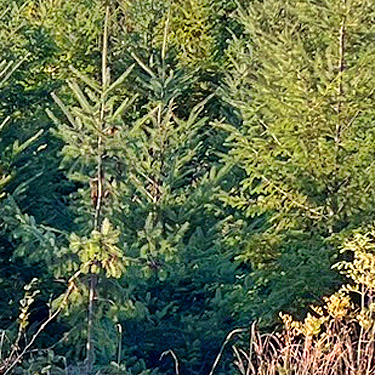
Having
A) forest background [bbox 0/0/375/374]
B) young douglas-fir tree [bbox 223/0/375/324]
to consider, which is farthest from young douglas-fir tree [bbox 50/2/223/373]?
young douglas-fir tree [bbox 223/0/375/324]

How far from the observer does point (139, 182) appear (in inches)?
247

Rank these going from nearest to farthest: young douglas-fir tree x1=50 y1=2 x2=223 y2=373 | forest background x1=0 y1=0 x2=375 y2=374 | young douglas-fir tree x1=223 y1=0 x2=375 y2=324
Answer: young douglas-fir tree x1=50 y1=2 x2=223 y2=373
forest background x1=0 y1=0 x2=375 y2=374
young douglas-fir tree x1=223 y1=0 x2=375 y2=324

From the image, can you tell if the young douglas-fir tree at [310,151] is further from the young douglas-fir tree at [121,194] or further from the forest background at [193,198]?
the young douglas-fir tree at [121,194]

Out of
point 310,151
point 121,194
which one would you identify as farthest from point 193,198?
point 310,151

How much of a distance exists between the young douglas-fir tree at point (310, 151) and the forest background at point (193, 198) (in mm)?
12

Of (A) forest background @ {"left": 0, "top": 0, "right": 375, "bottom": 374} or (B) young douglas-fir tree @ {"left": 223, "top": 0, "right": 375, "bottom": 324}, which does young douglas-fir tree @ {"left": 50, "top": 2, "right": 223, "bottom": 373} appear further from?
(B) young douglas-fir tree @ {"left": 223, "top": 0, "right": 375, "bottom": 324}

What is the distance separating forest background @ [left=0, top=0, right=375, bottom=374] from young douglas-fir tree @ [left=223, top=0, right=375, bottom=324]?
1cm

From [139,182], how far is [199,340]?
1351 mm

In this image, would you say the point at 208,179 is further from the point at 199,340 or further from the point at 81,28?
the point at 81,28

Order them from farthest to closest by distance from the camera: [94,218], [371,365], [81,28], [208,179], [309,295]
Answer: [81,28] → [208,179] → [309,295] → [94,218] → [371,365]

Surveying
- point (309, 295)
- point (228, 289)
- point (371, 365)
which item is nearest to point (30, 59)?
point (228, 289)

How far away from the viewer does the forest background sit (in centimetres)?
568

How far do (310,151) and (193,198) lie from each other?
1024mm

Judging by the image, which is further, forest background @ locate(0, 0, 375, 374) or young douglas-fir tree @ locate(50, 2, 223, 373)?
forest background @ locate(0, 0, 375, 374)
